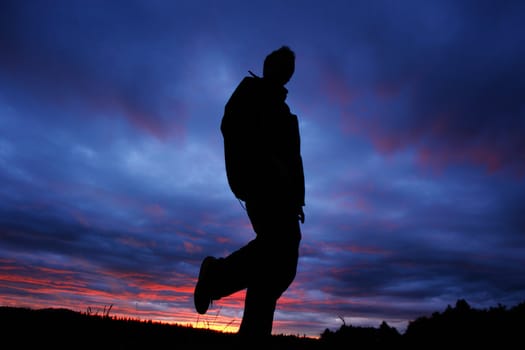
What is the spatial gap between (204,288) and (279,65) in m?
2.86

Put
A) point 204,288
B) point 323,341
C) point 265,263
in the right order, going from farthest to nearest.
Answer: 1. point 323,341
2. point 204,288
3. point 265,263

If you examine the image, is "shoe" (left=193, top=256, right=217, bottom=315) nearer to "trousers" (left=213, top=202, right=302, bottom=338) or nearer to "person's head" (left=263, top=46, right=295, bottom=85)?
"trousers" (left=213, top=202, right=302, bottom=338)

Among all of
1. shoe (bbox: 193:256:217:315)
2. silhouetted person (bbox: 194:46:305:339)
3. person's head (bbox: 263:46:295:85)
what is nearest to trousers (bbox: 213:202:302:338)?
silhouetted person (bbox: 194:46:305:339)

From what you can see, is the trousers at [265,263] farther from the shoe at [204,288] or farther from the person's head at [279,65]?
the person's head at [279,65]

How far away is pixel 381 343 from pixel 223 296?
272 cm

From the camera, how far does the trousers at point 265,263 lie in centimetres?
363

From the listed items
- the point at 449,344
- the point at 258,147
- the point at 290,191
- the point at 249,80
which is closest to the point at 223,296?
the point at 290,191

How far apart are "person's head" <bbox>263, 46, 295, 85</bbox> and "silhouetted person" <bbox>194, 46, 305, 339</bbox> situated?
0.02 metres

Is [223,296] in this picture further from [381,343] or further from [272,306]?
[381,343]

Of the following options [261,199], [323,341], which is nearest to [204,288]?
[261,199]

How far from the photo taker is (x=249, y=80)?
429 centimetres

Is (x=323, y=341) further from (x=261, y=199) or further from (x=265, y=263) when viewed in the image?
(x=261, y=199)

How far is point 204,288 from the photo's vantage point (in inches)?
171

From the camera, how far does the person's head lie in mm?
4402
